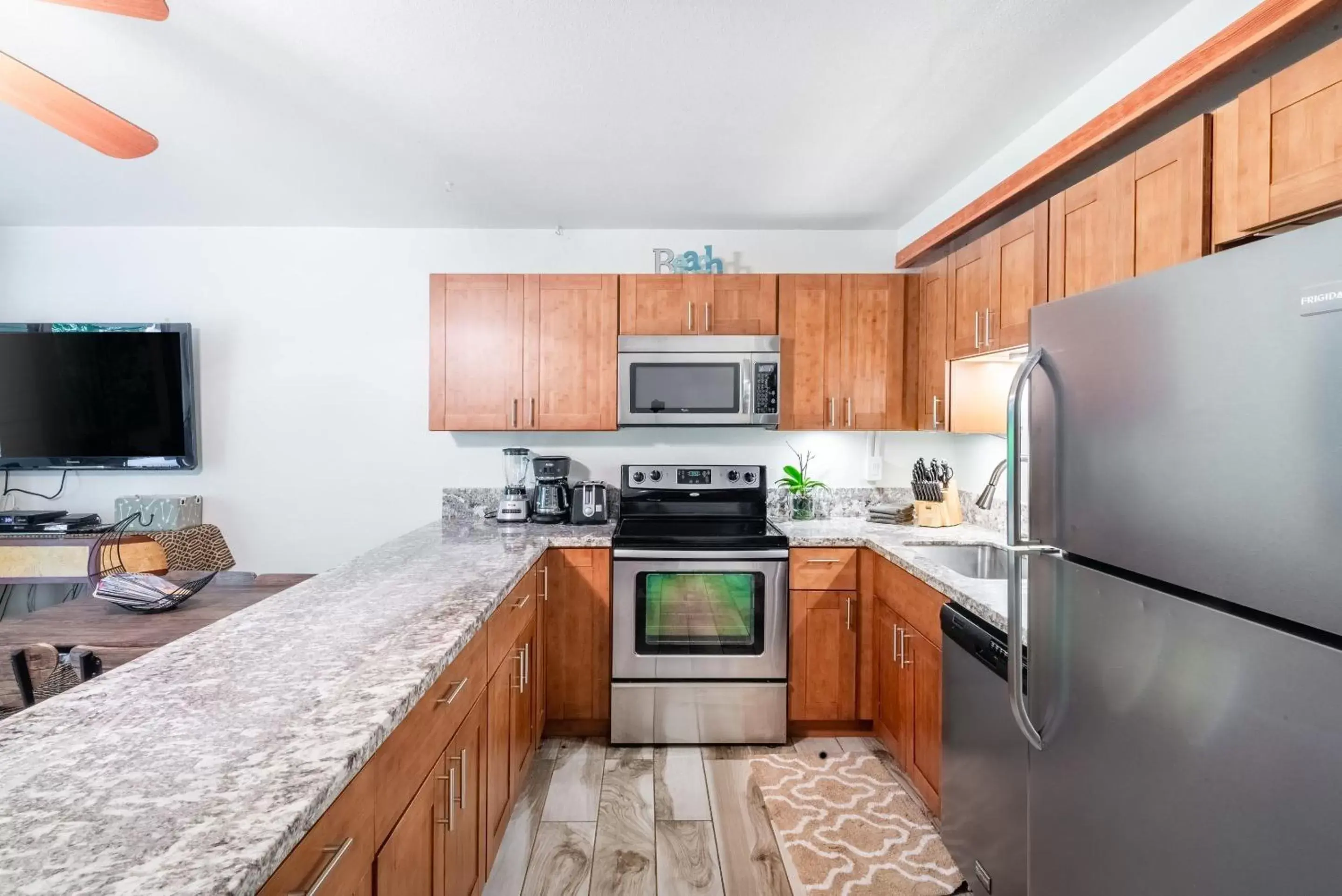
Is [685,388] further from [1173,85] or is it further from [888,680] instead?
[1173,85]

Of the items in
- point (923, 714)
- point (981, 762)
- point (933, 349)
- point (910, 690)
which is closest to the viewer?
point (981, 762)

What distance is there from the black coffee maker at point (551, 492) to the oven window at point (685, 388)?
0.51 meters

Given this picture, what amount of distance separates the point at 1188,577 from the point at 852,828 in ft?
5.41

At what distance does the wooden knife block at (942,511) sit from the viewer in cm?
287

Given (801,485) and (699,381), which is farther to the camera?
(801,485)

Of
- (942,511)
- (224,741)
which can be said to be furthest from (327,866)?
(942,511)

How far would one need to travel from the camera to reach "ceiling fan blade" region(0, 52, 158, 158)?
1.39 meters

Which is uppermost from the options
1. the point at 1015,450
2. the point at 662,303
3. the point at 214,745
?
the point at 662,303

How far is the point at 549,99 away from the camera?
2.00 meters

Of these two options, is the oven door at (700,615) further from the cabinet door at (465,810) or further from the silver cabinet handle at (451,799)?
the silver cabinet handle at (451,799)

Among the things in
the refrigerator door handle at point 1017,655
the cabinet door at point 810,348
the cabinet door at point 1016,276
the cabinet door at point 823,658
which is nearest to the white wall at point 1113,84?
the cabinet door at point 1016,276

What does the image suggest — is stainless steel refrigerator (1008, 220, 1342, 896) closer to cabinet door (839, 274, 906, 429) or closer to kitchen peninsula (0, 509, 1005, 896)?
kitchen peninsula (0, 509, 1005, 896)

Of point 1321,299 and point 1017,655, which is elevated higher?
point 1321,299

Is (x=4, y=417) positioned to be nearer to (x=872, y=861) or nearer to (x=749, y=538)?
(x=749, y=538)
